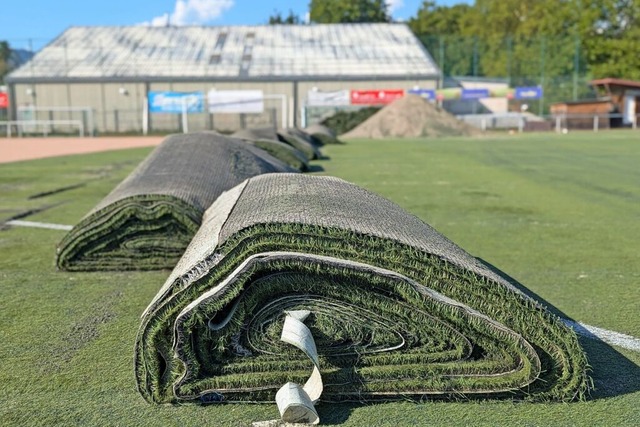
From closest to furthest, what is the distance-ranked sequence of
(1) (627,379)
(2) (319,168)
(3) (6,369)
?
(1) (627,379) < (3) (6,369) < (2) (319,168)

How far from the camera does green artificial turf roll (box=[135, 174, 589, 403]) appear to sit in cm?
247

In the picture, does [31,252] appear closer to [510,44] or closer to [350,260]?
[350,260]

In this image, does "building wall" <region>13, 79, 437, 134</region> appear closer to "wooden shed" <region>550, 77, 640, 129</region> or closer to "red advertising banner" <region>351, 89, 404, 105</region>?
"red advertising banner" <region>351, 89, 404, 105</region>

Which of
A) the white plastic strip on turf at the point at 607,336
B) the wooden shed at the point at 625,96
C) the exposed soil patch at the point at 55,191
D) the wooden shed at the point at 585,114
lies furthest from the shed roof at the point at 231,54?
the white plastic strip on turf at the point at 607,336

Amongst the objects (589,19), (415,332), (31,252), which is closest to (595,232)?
(415,332)

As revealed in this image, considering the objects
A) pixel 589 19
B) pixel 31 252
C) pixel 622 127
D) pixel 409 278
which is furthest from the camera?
Answer: pixel 589 19

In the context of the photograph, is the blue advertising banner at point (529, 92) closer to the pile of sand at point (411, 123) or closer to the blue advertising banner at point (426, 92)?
the blue advertising banner at point (426, 92)

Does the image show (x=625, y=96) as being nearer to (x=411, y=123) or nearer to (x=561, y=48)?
(x=561, y=48)

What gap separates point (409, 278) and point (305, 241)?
0.44 metres

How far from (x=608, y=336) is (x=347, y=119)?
3111cm

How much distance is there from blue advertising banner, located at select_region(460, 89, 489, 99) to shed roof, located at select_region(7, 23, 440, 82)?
7.16 ft

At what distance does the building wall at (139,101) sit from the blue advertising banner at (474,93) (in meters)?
1.99

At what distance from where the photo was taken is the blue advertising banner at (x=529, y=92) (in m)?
39.7

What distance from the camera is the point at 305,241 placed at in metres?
2.55
